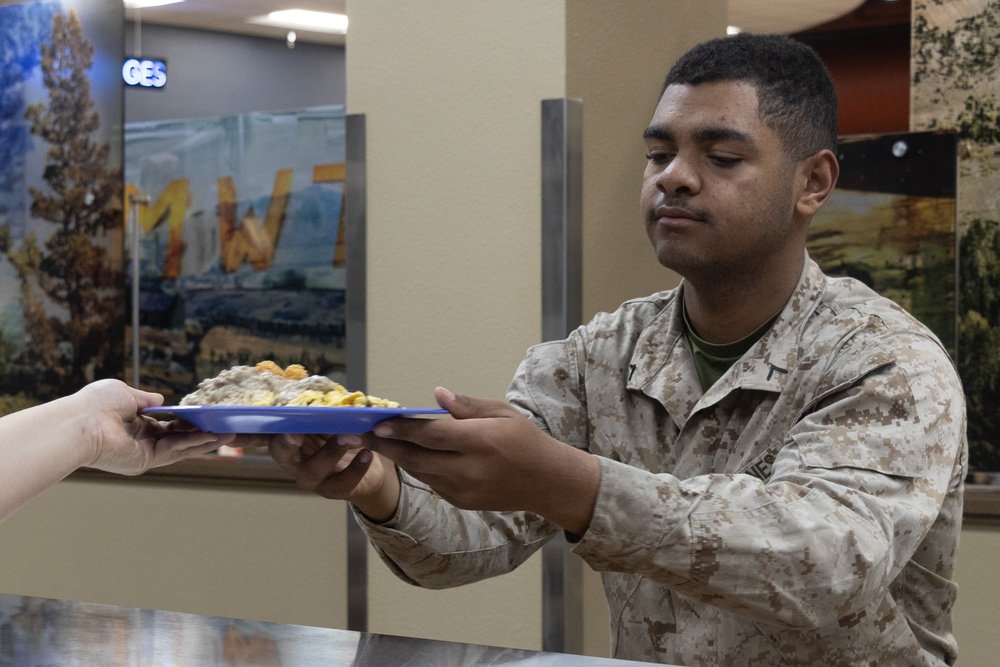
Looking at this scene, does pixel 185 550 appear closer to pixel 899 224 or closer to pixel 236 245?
pixel 236 245

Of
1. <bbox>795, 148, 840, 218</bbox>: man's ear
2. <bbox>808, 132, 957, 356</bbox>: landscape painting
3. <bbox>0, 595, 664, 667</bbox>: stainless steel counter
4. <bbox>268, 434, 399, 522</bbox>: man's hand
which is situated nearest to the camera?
<bbox>0, 595, 664, 667</bbox>: stainless steel counter

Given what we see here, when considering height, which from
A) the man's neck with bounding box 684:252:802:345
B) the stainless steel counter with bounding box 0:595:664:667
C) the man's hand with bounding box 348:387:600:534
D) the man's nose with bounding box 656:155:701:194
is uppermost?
the man's nose with bounding box 656:155:701:194

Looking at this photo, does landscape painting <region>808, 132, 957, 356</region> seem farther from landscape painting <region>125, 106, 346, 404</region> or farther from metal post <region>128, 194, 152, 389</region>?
metal post <region>128, 194, 152, 389</region>

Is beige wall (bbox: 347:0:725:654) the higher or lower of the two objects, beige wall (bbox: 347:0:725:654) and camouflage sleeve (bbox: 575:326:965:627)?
the higher

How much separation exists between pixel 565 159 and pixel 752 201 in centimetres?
109

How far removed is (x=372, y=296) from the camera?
9.48 ft

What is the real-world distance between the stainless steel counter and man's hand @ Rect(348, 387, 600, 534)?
156 mm

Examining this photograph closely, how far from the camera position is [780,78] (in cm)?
161

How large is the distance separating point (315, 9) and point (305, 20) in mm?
316

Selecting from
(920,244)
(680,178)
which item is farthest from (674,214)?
(920,244)

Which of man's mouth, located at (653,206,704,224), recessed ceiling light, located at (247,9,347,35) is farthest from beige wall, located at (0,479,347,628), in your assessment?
recessed ceiling light, located at (247,9,347,35)

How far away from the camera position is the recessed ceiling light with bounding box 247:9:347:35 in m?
7.28

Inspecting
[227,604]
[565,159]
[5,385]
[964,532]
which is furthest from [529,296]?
[5,385]

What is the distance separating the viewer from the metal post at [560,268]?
2.61 m
